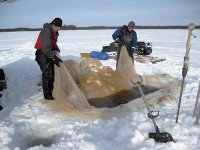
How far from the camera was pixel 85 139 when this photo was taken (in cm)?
341

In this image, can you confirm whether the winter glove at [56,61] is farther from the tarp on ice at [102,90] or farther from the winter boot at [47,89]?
the winter boot at [47,89]

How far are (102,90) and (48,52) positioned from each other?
1540 millimetres

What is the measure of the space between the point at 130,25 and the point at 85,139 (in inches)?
150

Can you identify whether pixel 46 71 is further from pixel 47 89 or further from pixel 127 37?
pixel 127 37

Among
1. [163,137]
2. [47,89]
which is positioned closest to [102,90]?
[47,89]

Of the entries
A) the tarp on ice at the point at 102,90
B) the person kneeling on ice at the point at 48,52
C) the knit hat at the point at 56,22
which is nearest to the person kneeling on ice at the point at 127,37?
the tarp on ice at the point at 102,90

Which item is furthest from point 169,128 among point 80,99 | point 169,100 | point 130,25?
point 130,25

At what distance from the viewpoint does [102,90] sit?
574 cm

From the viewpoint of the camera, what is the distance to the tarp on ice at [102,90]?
446cm

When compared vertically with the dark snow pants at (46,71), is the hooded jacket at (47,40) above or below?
above

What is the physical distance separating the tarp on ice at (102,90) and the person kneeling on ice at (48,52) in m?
0.18

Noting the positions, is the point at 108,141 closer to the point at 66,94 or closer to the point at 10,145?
the point at 10,145

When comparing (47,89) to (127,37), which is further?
(127,37)

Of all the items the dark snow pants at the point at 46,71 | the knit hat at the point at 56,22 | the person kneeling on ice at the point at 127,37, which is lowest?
the dark snow pants at the point at 46,71
